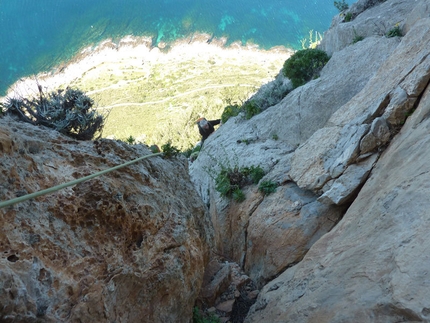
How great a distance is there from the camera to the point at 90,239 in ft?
12.5

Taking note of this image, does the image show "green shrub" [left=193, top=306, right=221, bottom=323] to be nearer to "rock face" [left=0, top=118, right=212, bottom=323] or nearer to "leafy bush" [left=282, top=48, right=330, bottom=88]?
"rock face" [left=0, top=118, right=212, bottom=323]

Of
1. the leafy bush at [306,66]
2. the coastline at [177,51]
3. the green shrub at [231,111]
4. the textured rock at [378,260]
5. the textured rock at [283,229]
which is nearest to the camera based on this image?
the textured rock at [378,260]

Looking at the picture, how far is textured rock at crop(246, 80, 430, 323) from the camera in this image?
10.4ft

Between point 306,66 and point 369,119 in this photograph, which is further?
point 306,66

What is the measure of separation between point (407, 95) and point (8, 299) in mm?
6676

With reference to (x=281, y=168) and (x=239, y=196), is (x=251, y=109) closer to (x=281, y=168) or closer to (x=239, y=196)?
(x=281, y=168)

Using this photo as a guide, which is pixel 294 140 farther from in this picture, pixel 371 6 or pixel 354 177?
pixel 371 6

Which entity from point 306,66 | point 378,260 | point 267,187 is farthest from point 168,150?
point 306,66

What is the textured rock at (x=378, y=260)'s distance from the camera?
10.4ft

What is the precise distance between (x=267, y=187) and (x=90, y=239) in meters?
6.04

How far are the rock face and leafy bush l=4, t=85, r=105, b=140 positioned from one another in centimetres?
89

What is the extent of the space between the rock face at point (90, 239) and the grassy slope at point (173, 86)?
2612 centimetres

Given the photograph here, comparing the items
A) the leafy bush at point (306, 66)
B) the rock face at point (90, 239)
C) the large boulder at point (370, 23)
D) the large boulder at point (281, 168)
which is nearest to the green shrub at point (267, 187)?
the large boulder at point (281, 168)

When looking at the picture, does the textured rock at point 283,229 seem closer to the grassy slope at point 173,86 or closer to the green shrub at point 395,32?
the green shrub at point 395,32
